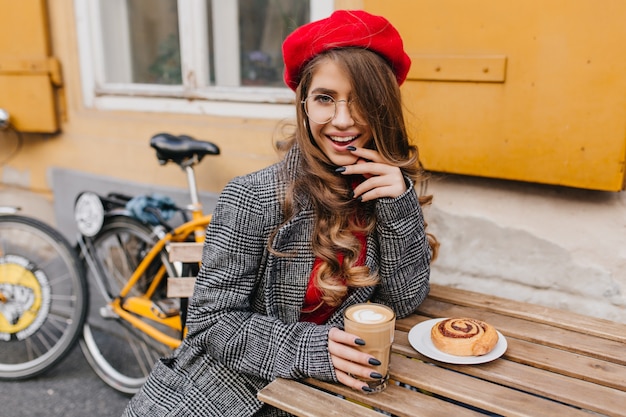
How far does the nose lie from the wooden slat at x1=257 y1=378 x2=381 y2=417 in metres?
0.67

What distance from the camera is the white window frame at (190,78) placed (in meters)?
2.79

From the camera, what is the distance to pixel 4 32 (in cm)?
326

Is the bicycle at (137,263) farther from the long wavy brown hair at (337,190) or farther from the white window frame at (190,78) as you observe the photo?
the long wavy brown hair at (337,190)

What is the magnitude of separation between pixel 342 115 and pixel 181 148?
1.29m

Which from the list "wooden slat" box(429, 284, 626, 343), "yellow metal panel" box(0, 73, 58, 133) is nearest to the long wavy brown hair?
"wooden slat" box(429, 284, 626, 343)

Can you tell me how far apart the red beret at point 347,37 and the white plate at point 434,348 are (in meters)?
0.74

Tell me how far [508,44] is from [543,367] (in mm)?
1133

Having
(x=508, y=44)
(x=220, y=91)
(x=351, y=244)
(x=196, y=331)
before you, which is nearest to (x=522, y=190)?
(x=508, y=44)

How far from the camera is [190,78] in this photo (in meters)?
2.98

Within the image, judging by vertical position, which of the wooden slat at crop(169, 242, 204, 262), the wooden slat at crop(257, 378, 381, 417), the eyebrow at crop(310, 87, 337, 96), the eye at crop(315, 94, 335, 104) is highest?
the eyebrow at crop(310, 87, 337, 96)

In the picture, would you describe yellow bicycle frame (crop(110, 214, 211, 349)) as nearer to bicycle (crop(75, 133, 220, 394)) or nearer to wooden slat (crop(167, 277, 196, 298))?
bicycle (crop(75, 133, 220, 394))

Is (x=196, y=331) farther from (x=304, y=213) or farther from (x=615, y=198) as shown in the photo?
(x=615, y=198)

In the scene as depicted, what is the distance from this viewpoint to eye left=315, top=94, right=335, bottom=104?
1502mm

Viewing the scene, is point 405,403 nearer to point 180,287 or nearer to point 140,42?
point 180,287
